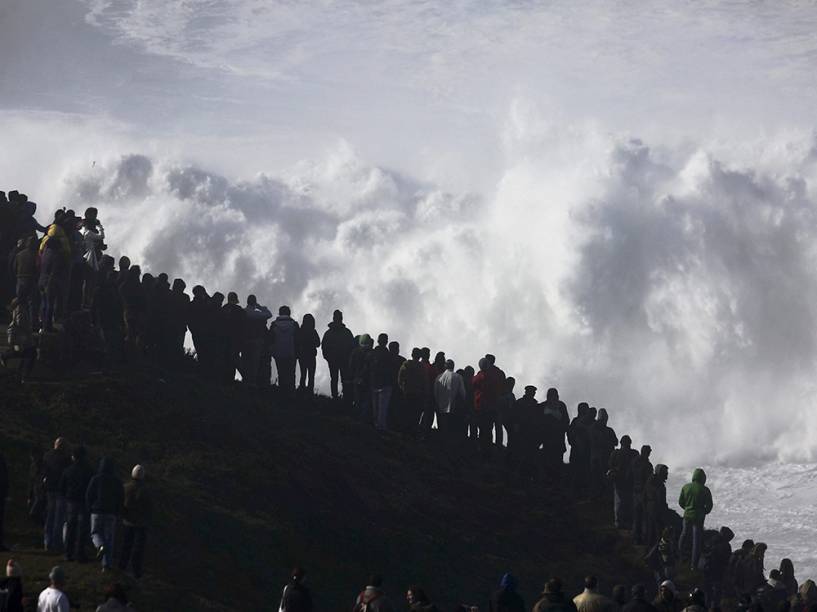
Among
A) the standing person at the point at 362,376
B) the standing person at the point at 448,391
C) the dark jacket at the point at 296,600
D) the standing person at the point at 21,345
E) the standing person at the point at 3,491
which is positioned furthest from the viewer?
the standing person at the point at 362,376

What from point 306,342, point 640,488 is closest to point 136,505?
point 306,342

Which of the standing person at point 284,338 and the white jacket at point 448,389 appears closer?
the white jacket at point 448,389

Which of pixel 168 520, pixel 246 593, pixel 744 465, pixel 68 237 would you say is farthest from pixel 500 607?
pixel 744 465

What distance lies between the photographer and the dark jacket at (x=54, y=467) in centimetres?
2255

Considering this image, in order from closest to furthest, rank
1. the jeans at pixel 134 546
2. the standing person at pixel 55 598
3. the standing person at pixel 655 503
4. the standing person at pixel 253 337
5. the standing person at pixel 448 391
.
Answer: the standing person at pixel 55 598, the jeans at pixel 134 546, the standing person at pixel 655 503, the standing person at pixel 253 337, the standing person at pixel 448 391

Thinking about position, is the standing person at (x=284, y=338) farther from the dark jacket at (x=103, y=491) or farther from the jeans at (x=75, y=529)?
the dark jacket at (x=103, y=491)

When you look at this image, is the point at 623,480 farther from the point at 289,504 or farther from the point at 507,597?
the point at 507,597

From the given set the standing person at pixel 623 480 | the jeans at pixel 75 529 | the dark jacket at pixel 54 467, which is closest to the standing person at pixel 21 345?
the dark jacket at pixel 54 467

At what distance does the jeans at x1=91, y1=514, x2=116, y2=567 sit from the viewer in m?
22.1

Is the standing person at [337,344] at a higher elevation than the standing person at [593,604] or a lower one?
higher

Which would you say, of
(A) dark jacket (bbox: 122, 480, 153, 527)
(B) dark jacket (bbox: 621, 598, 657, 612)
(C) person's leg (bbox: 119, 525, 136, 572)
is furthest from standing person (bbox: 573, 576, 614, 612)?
(C) person's leg (bbox: 119, 525, 136, 572)

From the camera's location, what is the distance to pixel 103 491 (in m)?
22.0

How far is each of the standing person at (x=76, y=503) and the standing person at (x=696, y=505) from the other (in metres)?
11.5

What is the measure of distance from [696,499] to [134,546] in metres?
11.3
